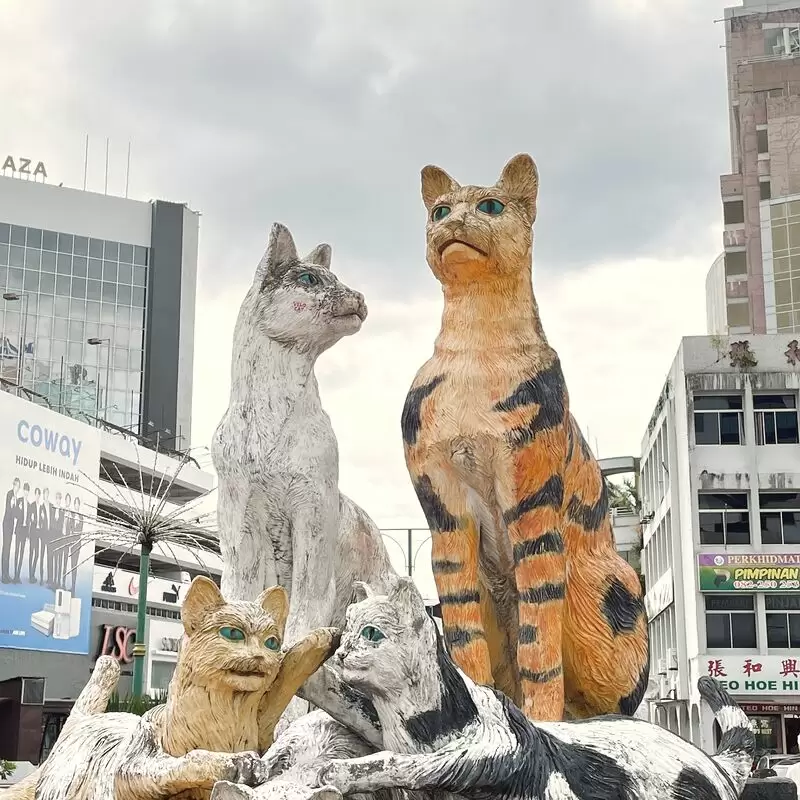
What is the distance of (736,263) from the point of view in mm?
38375

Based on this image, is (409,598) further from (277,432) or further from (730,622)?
(730,622)

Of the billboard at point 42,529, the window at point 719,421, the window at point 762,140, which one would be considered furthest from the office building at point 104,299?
the window at point 762,140

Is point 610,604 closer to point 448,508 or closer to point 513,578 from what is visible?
point 513,578

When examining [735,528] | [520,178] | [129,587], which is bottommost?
[129,587]

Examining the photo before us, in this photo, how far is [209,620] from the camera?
Answer: 3402 millimetres

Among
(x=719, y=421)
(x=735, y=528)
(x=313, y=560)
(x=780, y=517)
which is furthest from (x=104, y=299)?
(x=313, y=560)

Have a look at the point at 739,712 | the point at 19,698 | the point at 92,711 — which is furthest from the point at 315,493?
the point at 19,698

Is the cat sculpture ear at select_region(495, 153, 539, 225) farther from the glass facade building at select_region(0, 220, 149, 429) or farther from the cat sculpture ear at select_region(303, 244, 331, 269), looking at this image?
the glass facade building at select_region(0, 220, 149, 429)

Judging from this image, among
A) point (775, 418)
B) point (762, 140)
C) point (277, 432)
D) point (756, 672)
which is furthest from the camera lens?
point (762, 140)

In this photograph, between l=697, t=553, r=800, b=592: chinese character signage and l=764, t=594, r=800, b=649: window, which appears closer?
l=764, t=594, r=800, b=649: window

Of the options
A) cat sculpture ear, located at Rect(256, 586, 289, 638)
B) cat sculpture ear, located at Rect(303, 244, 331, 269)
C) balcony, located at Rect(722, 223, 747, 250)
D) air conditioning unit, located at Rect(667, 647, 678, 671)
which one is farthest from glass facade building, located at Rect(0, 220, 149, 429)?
cat sculpture ear, located at Rect(256, 586, 289, 638)

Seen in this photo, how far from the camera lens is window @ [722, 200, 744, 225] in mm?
38625

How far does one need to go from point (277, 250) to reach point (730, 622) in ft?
86.2

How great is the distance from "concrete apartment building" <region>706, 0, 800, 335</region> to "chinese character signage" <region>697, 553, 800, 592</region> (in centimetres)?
995
